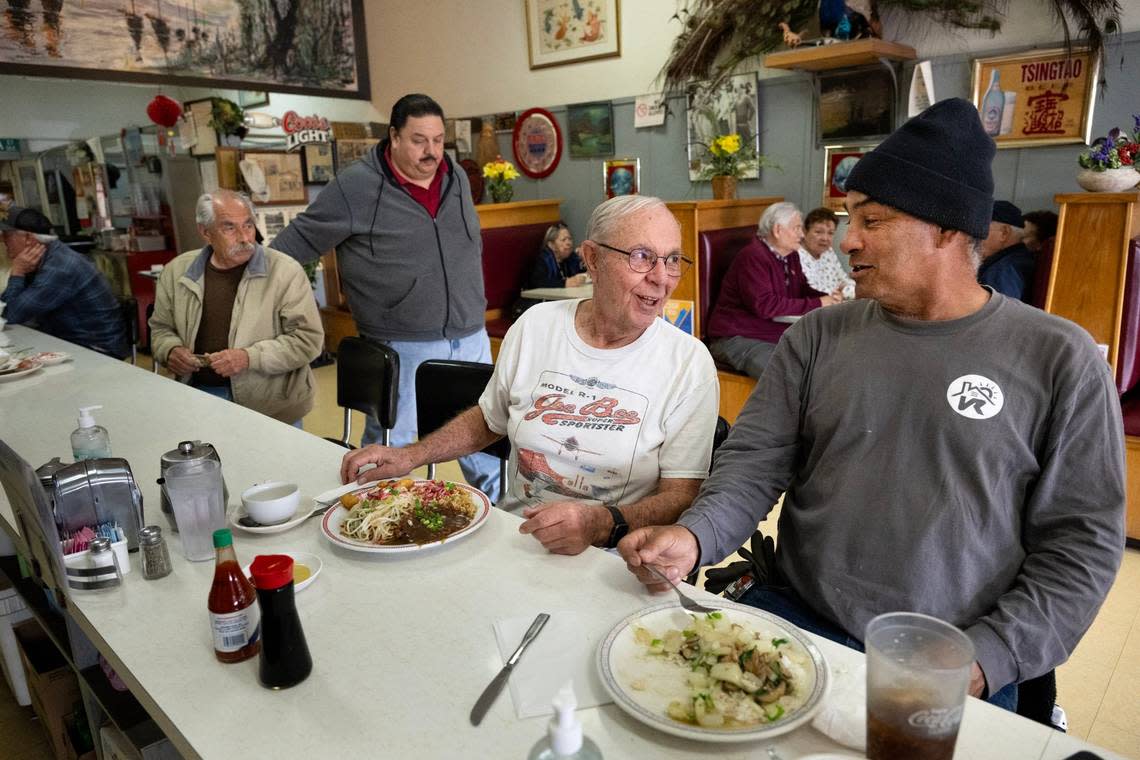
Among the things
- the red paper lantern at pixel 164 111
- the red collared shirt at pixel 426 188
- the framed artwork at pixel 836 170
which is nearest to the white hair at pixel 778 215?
the framed artwork at pixel 836 170

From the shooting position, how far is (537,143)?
622 cm

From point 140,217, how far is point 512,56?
424 centimetres

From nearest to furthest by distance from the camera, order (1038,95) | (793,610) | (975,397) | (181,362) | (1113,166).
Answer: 1. (975,397)
2. (793,610)
3. (181,362)
4. (1113,166)
5. (1038,95)

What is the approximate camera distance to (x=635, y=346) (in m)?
1.75

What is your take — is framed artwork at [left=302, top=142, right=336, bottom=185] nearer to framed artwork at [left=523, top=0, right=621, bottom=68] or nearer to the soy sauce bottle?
framed artwork at [left=523, top=0, right=621, bottom=68]

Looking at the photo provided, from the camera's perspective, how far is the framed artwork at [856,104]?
444 cm

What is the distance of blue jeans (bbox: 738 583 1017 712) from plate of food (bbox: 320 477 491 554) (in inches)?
22.6

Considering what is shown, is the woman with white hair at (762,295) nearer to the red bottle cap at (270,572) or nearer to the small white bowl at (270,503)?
the small white bowl at (270,503)

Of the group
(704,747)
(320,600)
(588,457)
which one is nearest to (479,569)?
(320,600)

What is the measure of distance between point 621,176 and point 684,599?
4.95m

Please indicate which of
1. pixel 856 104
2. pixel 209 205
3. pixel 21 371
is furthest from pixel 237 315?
pixel 856 104

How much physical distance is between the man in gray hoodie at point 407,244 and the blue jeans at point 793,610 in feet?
5.25

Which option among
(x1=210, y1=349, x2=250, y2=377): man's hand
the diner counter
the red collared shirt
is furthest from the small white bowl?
the red collared shirt

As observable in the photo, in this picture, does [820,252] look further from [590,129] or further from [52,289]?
[52,289]
